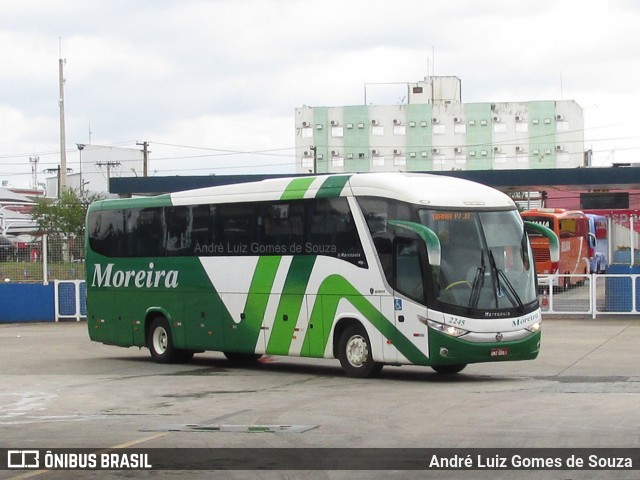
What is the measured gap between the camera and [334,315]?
64.5ft

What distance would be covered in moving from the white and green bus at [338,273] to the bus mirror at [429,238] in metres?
0.02

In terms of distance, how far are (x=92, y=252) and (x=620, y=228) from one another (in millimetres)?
42352

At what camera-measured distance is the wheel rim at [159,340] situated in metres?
23.4

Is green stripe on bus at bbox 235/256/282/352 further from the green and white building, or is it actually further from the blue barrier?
the green and white building

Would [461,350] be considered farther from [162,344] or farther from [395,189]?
[162,344]

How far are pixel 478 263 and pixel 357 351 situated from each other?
255 centimetres

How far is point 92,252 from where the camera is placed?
25.1 metres

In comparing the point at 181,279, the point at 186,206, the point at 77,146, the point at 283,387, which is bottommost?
the point at 283,387

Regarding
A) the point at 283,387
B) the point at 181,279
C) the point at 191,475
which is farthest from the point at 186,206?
the point at 191,475

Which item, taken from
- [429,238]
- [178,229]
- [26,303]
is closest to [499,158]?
[26,303]

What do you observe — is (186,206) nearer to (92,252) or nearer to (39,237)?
(92,252)

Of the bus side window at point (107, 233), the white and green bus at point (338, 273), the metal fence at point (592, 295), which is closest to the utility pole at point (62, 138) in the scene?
the metal fence at point (592, 295)

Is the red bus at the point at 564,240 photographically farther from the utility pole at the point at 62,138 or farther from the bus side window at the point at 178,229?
the utility pole at the point at 62,138

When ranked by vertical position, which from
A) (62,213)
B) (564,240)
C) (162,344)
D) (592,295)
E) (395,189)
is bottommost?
(162,344)
